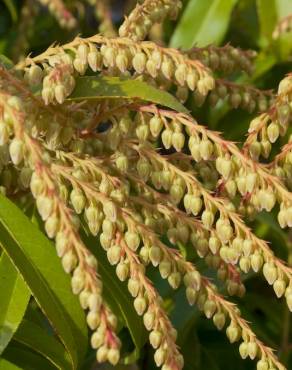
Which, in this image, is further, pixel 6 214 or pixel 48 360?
pixel 48 360

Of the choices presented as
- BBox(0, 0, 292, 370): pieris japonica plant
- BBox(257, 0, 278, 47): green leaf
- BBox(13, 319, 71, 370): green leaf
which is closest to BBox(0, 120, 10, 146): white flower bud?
BBox(0, 0, 292, 370): pieris japonica plant

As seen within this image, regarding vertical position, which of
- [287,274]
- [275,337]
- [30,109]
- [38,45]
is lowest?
[275,337]

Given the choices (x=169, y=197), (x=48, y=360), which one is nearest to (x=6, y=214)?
→ (x=169, y=197)

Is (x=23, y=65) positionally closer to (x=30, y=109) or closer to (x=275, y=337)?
(x=30, y=109)

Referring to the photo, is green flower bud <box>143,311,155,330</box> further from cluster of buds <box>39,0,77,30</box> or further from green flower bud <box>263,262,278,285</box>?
cluster of buds <box>39,0,77,30</box>

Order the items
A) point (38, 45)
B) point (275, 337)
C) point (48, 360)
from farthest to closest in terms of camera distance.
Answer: point (38, 45)
point (275, 337)
point (48, 360)

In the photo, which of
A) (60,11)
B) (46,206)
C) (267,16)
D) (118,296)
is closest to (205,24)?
(267,16)

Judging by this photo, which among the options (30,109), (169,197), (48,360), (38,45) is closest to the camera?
(30,109)
